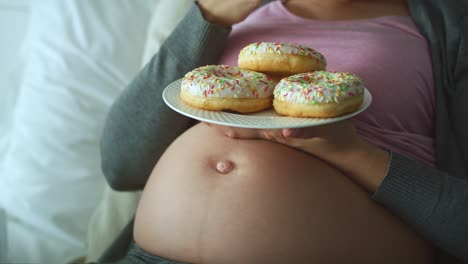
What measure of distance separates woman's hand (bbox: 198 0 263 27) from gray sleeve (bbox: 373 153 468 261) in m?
0.45

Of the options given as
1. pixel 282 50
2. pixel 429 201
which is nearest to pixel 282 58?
pixel 282 50

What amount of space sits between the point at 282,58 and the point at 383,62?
0.83 feet

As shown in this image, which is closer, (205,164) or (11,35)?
(205,164)

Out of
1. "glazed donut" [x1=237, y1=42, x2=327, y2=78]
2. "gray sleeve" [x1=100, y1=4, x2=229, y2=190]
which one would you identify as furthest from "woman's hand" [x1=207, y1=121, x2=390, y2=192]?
"gray sleeve" [x1=100, y1=4, x2=229, y2=190]

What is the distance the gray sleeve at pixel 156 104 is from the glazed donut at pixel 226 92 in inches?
9.8

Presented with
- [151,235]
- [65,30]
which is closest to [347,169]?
[151,235]

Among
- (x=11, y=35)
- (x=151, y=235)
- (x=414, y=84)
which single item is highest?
(x=414, y=84)

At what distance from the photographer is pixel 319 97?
737 millimetres

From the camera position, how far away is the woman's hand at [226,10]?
41.0 inches

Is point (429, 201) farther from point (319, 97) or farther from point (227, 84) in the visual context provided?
point (227, 84)

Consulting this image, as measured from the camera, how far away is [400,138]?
950 mm

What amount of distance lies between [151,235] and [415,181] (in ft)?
1.63

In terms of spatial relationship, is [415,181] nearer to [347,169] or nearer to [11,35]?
[347,169]

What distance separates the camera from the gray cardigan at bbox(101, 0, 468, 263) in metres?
0.84
